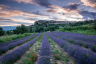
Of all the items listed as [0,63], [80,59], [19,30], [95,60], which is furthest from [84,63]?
[19,30]

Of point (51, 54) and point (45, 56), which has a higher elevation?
point (45, 56)

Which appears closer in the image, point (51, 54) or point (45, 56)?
point (45, 56)

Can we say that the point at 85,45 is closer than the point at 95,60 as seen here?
No

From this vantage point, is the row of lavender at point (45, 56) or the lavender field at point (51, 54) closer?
A: the row of lavender at point (45, 56)

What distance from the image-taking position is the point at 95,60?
206 centimetres

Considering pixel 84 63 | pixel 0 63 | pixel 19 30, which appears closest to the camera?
pixel 84 63

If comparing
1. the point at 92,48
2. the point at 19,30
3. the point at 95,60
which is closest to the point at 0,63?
the point at 95,60

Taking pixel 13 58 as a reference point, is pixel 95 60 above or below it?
above

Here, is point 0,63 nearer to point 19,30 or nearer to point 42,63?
point 42,63

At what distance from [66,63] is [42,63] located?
4.51ft

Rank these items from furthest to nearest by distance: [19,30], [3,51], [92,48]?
[19,30], [3,51], [92,48]

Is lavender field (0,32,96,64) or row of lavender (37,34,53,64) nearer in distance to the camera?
row of lavender (37,34,53,64)

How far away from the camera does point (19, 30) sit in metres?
37.2

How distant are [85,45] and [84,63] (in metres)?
3.54
